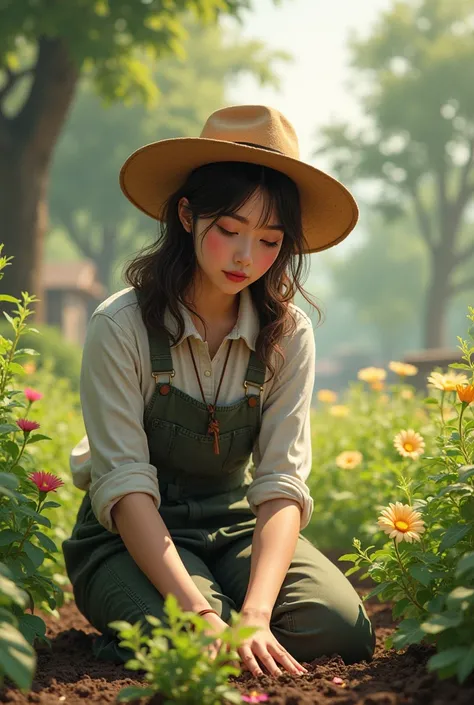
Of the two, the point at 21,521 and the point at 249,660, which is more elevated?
the point at 21,521

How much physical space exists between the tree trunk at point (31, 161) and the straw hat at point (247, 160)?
7.81 m

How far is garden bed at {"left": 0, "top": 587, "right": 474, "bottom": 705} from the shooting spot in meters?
1.76

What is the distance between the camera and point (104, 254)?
35375mm

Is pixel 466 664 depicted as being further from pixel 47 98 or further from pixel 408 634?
pixel 47 98

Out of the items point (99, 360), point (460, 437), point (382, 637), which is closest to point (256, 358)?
point (99, 360)

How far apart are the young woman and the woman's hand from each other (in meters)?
0.01

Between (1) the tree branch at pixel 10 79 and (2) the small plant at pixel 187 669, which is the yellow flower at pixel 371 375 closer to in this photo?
(2) the small plant at pixel 187 669

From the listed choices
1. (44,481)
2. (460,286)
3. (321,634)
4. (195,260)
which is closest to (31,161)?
(195,260)

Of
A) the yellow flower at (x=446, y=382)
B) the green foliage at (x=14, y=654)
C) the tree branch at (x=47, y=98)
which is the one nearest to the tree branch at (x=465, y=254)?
the tree branch at (x=47, y=98)

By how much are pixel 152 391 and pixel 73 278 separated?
2916 cm

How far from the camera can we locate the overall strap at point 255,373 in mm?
2619

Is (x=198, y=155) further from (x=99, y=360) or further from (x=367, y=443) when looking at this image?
(x=367, y=443)

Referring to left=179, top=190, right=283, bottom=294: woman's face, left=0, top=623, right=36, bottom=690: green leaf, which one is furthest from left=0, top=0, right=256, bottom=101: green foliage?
left=0, top=623, right=36, bottom=690: green leaf

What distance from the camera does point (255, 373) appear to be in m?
2.63
